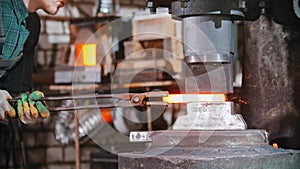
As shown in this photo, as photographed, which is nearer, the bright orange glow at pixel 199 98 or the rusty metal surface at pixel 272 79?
the bright orange glow at pixel 199 98

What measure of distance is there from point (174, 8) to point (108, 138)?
3305 millimetres

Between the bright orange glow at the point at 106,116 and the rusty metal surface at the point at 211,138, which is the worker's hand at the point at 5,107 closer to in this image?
the rusty metal surface at the point at 211,138

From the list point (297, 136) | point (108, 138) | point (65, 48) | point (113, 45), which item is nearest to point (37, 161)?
point (108, 138)

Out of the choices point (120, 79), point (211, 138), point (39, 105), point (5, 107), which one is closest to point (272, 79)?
point (211, 138)

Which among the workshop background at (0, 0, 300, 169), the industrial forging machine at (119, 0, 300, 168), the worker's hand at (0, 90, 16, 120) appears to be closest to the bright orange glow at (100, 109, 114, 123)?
the workshop background at (0, 0, 300, 169)

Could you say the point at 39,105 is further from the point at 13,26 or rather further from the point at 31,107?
the point at 13,26

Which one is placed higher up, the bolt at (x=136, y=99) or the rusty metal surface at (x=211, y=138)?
the bolt at (x=136, y=99)

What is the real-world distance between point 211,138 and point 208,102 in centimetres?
18

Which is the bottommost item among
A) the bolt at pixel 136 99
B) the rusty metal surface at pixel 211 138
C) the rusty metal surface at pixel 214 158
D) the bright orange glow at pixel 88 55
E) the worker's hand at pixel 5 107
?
the rusty metal surface at pixel 214 158

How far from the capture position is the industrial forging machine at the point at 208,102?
2.06m

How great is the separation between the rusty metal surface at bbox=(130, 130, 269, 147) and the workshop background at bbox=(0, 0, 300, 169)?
0.52m

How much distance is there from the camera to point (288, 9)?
2.44 meters

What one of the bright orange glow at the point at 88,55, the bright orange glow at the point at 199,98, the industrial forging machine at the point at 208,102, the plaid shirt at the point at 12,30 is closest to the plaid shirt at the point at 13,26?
the plaid shirt at the point at 12,30

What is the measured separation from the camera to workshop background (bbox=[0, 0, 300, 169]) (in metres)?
2.59
